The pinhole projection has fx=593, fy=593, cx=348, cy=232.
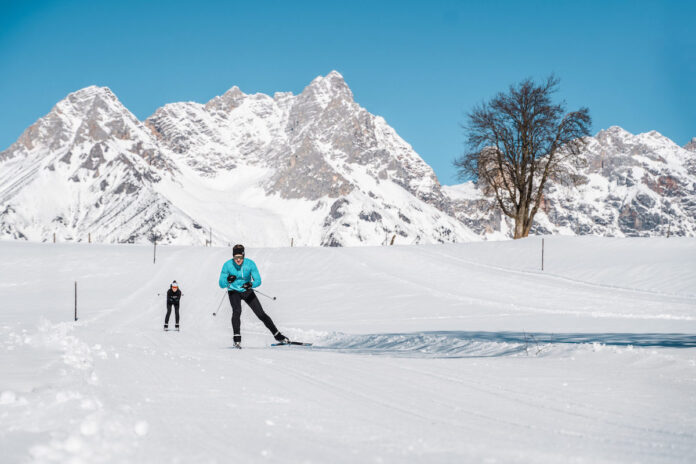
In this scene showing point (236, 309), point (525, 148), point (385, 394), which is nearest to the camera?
point (385, 394)

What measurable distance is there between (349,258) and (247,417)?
29.4 metres

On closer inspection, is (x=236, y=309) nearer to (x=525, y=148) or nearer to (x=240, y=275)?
(x=240, y=275)

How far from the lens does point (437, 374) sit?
6.78 metres

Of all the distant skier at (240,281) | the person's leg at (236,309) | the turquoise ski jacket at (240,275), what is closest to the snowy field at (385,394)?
the person's leg at (236,309)

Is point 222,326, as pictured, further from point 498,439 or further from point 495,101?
point 495,101

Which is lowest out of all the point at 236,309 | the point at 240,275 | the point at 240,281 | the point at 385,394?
the point at 385,394

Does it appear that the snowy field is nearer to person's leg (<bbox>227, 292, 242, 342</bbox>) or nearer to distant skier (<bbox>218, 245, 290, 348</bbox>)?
person's leg (<bbox>227, 292, 242, 342</bbox>)

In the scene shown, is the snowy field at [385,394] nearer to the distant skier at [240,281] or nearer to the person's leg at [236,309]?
the person's leg at [236,309]

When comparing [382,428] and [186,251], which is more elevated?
[186,251]

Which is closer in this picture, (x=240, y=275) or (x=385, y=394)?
(x=385, y=394)

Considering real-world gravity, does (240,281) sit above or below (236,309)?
above

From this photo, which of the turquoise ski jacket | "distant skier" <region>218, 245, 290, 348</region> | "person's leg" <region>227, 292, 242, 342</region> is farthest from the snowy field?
the turquoise ski jacket

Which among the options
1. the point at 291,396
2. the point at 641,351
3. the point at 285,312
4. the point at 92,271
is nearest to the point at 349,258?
the point at 285,312

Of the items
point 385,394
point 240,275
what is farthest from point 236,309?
point 385,394
